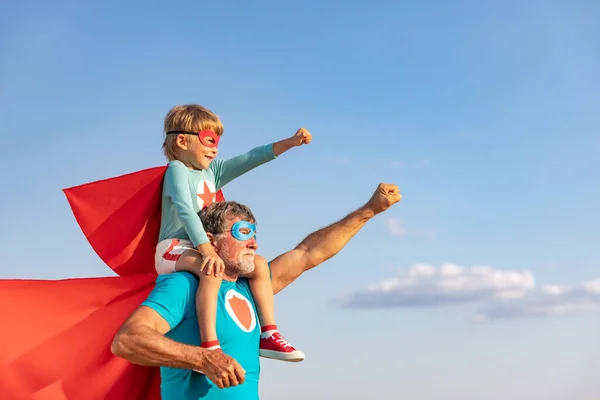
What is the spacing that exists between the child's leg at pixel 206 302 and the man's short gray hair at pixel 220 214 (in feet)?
0.95

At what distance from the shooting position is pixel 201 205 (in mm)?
6277

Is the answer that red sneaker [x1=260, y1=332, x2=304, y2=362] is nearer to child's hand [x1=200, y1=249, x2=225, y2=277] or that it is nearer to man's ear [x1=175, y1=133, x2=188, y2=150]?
child's hand [x1=200, y1=249, x2=225, y2=277]

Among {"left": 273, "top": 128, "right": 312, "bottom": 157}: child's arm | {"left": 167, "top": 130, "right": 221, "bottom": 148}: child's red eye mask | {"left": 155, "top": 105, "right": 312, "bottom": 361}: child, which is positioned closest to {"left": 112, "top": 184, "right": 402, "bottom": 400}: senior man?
{"left": 155, "top": 105, "right": 312, "bottom": 361}: child

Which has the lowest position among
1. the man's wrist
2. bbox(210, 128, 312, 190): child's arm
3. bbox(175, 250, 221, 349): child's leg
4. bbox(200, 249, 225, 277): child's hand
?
the man's wrist

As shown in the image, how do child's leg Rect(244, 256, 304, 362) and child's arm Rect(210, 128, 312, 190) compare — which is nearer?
child's leg Rect(244, 256, 304, 362)

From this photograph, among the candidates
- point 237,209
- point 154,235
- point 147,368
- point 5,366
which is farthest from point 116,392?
point 237,209

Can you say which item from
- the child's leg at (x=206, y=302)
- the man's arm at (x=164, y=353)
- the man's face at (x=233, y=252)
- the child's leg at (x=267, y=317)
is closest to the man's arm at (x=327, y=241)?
the child's leg at (x=267, y=317)

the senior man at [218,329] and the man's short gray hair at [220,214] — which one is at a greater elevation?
the man's short gray hair at [220,214]

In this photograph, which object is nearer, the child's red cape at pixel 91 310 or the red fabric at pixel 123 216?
the child's red cape at pixel 91 310

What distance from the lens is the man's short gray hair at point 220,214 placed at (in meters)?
6.07

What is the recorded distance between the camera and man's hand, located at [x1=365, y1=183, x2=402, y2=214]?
275 inches

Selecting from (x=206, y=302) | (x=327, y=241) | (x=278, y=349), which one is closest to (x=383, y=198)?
(x=327, y=241)

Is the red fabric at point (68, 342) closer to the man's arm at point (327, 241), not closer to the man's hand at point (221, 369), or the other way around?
the man's arm at point (327, 241)

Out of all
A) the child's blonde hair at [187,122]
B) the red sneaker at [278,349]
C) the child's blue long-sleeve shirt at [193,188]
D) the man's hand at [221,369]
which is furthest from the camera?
the child's blonde hair at [187,122]
